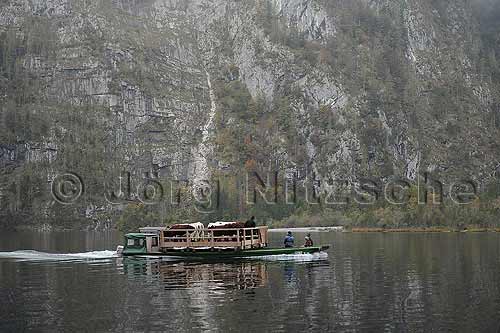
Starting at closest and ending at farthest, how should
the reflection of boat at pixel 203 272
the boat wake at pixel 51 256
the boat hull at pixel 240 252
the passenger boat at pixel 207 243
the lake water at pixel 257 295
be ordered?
the lake water at pixel 257 295
the reflection of boat at pixel 203 272
the boat hull at pixel 240 252
the passenger boat at pixel 207 243
the boat wake at pixel 51 256

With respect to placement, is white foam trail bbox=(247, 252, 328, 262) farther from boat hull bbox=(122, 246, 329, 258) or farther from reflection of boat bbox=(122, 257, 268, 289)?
reflection of boat bbox=(122, 257, 268, 289)

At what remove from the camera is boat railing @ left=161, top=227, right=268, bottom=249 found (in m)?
85.1

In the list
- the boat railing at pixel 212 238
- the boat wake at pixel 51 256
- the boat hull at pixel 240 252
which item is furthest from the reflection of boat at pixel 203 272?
the boat wake at pixel 51 256

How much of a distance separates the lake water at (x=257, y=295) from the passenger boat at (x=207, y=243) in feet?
5.88

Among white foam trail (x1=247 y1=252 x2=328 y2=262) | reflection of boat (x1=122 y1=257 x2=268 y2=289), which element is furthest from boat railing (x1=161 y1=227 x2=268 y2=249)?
white foam trail (x1=247 y1=252 x2=328 y2=262)

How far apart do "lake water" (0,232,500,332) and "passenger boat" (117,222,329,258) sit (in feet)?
5.88

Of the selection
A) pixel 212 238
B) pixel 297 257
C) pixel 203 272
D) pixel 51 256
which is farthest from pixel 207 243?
pixel 51 256

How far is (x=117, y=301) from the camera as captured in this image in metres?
50.6

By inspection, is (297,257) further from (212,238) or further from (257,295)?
(257,295)

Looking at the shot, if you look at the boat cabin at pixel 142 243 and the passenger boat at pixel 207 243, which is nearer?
the passenger boat at pixel 207 243

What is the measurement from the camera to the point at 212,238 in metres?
85.6

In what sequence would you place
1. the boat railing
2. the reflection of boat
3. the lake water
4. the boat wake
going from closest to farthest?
the lake water, the reflection of boat, the boat railing, the boat wake

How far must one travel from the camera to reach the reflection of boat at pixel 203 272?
60.2 m

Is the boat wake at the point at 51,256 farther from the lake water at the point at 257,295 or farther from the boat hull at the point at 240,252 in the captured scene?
the boat hull at the point at 240,252
